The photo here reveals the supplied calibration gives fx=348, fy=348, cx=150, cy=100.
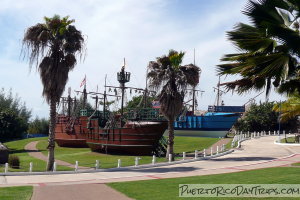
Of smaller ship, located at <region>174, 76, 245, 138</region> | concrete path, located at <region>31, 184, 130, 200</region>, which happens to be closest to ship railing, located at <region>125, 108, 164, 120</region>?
smaller ship, located at <region>174, 76, 245, 138</region>

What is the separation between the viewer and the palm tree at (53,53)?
2186cm

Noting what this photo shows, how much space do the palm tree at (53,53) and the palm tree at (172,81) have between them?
7.21 meters

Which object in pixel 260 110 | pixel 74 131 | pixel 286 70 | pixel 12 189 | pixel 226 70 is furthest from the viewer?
pixel 260 110

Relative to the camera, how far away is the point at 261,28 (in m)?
8.42

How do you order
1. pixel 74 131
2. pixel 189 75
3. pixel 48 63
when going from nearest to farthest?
1. pixel 48 63
2. pixel 189 75
3. pixel 74 131

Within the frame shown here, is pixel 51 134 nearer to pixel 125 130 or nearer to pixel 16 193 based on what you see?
pixel 16 193

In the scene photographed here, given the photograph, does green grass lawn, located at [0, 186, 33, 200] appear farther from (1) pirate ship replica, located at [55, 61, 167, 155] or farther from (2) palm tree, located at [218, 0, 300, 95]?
(1) pirate ship replica, located at [55, 61, 167, 155]

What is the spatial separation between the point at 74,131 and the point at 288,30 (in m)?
40.9

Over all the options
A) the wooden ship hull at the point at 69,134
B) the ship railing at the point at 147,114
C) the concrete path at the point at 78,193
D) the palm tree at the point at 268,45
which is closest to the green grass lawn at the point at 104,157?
the ship railing at the point at 147,114

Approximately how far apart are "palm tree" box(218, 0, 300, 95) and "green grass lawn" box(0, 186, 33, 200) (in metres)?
8.37

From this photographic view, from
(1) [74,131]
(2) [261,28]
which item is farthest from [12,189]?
(1) [74,131]

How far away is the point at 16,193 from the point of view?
13.1 meters

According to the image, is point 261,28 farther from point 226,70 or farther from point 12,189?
point 12,189

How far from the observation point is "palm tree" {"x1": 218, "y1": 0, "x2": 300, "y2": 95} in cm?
794
